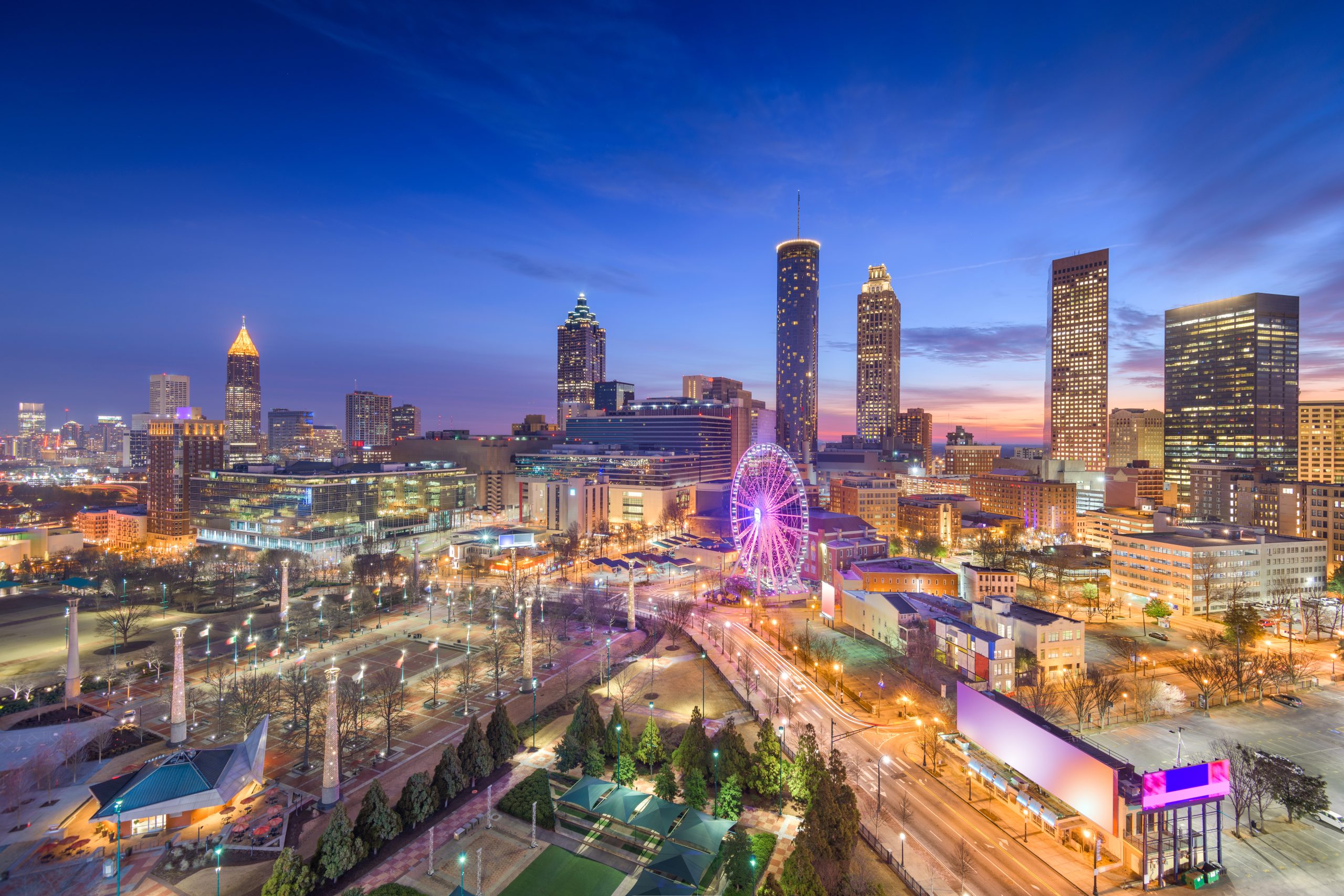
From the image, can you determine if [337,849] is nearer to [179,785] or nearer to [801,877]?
[179,785]

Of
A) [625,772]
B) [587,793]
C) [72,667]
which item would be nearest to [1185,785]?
[625,772]

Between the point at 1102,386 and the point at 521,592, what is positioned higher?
the point at 1102,386

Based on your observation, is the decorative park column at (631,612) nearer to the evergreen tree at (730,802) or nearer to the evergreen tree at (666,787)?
the evergreen tree at (666,787)

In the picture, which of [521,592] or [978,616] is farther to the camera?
[521,592]

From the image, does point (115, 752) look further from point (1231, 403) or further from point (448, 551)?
point (1231, 403)

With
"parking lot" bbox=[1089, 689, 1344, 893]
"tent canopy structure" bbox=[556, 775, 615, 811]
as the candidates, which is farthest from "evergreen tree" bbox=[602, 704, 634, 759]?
"parking lot" bbox=[1089, 689, 1344, 893]

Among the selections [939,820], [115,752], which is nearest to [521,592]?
[115,752]
